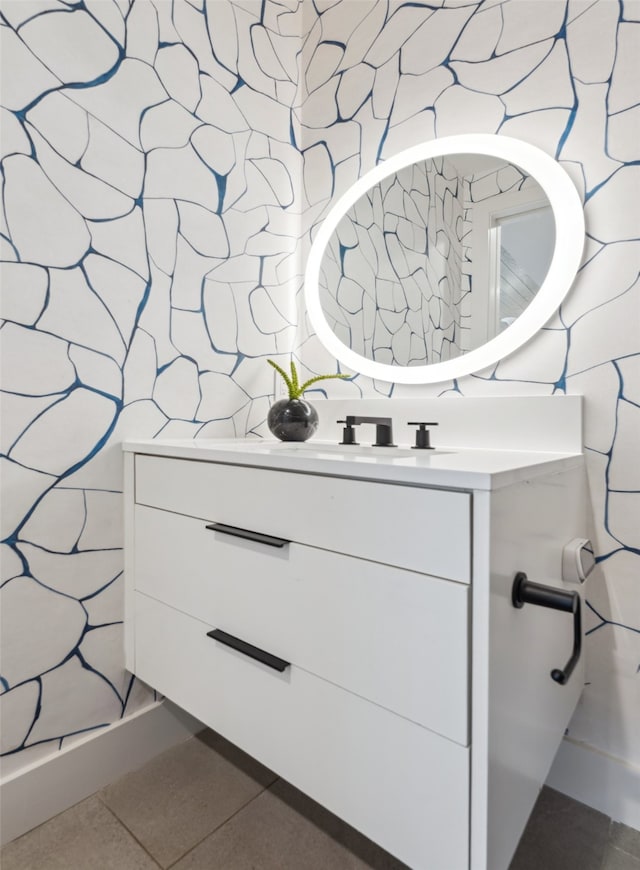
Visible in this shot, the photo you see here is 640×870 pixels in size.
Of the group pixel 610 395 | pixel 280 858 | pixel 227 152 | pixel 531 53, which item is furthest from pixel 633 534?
pixel 227 152

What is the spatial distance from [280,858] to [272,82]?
208cm

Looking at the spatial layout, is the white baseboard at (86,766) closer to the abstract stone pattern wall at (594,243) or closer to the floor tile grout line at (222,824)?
the floor tile grout line at (222,824)

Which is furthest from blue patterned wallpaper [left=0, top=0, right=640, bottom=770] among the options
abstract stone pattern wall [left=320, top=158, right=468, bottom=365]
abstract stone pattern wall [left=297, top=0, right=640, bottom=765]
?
abstract stone pattern wall [left=320, top=158, right=468, bottom=365]

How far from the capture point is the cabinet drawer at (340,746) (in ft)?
2.03

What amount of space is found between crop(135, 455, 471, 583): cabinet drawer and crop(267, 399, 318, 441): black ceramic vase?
316 millimetres

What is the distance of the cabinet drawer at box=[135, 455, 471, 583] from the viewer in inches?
23.9

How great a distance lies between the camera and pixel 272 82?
4.92ft

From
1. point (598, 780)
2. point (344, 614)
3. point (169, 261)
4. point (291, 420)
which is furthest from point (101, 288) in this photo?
point (598, 780)

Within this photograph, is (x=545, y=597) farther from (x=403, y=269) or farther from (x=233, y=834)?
(x=403, y=269)

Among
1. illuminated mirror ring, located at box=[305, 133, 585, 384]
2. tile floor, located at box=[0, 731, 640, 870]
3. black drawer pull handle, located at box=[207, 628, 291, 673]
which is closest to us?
black drawer pull handle, located at box=[207, 628, 291, 673]

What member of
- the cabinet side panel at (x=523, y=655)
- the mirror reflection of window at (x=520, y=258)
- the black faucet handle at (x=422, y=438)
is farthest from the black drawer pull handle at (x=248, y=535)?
the mirror reflection of window at (x=520, y=258)

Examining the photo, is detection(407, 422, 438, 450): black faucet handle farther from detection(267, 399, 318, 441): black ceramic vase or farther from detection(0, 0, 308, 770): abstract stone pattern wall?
detection(0, 0, 308, 770): abstract stone pattern wall

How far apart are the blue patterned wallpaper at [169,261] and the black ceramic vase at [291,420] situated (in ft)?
0.72

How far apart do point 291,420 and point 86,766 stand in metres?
0.95
